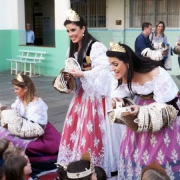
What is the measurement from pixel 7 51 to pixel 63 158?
30.0ft

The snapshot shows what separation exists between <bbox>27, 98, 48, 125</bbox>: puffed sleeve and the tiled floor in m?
1.52

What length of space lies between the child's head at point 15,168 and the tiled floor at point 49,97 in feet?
8.86

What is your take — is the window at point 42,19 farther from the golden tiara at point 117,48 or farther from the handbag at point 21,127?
the golden tiara at point 117,48

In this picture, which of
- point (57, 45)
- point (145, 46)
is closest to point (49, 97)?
point (145, 46)

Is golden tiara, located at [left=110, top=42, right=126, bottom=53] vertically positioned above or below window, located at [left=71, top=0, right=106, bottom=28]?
below

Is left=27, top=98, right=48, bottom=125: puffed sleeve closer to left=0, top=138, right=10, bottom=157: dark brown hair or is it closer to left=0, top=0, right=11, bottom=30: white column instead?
left=0, top=138, right=10, bottom=157: dark brown hair

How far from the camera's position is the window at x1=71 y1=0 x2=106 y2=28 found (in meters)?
12.5

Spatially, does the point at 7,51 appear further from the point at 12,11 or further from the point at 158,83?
the point at 158,83

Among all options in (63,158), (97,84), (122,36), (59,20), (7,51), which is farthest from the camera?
(7,51)

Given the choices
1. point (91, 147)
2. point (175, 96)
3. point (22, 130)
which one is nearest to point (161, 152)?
point (175, 96)

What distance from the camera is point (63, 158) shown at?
13.7 ft

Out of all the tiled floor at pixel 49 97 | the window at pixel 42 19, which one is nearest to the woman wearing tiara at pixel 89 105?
the tiled floor at pixel 49 97

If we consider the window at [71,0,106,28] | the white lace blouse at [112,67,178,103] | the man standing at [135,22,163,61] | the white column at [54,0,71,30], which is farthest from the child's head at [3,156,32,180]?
the window at [71,0,106,28]

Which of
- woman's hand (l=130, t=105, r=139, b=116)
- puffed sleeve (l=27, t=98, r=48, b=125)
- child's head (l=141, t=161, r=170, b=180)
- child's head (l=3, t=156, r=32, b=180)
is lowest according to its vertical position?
child's head (l=3, t=156, r=32, b=180)
